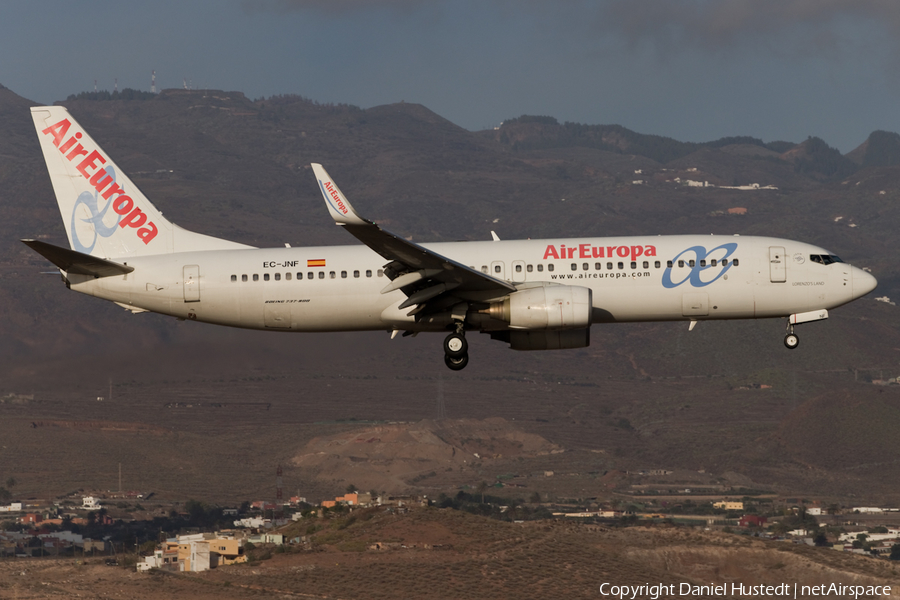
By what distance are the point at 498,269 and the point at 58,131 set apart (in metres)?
19.2

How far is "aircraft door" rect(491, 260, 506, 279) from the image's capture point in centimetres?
4538

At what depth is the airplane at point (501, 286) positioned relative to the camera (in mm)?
44844

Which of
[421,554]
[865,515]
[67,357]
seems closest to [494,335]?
[421,554]

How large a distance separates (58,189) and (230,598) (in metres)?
61.3

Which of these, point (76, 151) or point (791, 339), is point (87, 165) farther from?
point (791, 339)

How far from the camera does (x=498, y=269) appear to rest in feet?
149

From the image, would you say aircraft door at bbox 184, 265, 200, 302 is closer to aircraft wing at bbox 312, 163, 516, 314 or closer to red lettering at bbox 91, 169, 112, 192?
red lettering at bbox 91, 169, 112, 192

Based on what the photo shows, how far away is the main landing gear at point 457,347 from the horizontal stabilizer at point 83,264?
12.6 m

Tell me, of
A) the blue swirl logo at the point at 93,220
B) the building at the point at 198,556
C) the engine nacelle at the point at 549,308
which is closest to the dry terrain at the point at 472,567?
the building at the point at 198,556

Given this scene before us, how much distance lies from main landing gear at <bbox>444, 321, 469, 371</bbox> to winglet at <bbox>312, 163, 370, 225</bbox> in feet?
22.7

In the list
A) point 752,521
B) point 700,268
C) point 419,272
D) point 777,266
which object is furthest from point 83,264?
point 752,521

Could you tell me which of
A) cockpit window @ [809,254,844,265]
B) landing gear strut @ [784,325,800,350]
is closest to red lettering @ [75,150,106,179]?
landing gear strut @ [784,325,800,350]

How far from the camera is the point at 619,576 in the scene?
108 metres

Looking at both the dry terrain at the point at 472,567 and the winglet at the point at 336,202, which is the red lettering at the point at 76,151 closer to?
the winglet at the point at 336,202
